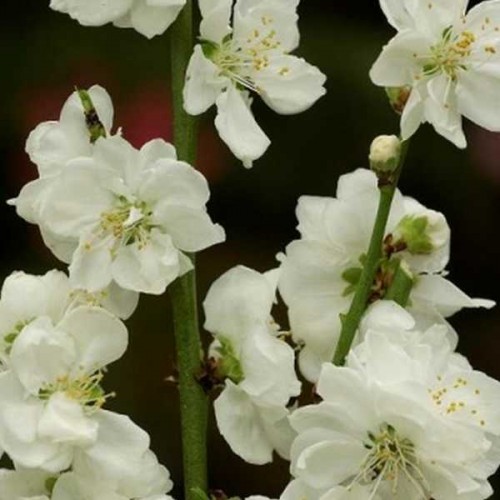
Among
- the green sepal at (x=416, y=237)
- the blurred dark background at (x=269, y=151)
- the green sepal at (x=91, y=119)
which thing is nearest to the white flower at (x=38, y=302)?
the green sepal at (x=91, y=119)

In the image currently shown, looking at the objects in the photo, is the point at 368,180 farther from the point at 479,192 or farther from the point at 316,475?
the point at 479,192

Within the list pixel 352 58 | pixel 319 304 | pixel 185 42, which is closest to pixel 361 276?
pixel 319 304

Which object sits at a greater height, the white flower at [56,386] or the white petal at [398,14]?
the white petal at [398,14]

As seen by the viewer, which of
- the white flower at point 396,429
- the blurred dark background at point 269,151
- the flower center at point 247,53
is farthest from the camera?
the blurred dark background at point 269,151

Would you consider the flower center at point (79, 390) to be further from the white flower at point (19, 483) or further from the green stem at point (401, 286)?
the green stem at point (401, 286)

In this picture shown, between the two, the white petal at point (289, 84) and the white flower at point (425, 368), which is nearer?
the white flower at point (425, 368)

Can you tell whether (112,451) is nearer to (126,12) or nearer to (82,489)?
(82,489)

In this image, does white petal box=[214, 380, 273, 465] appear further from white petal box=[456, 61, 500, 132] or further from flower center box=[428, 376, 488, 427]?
white petal box=[456, 61, 500, 132]
